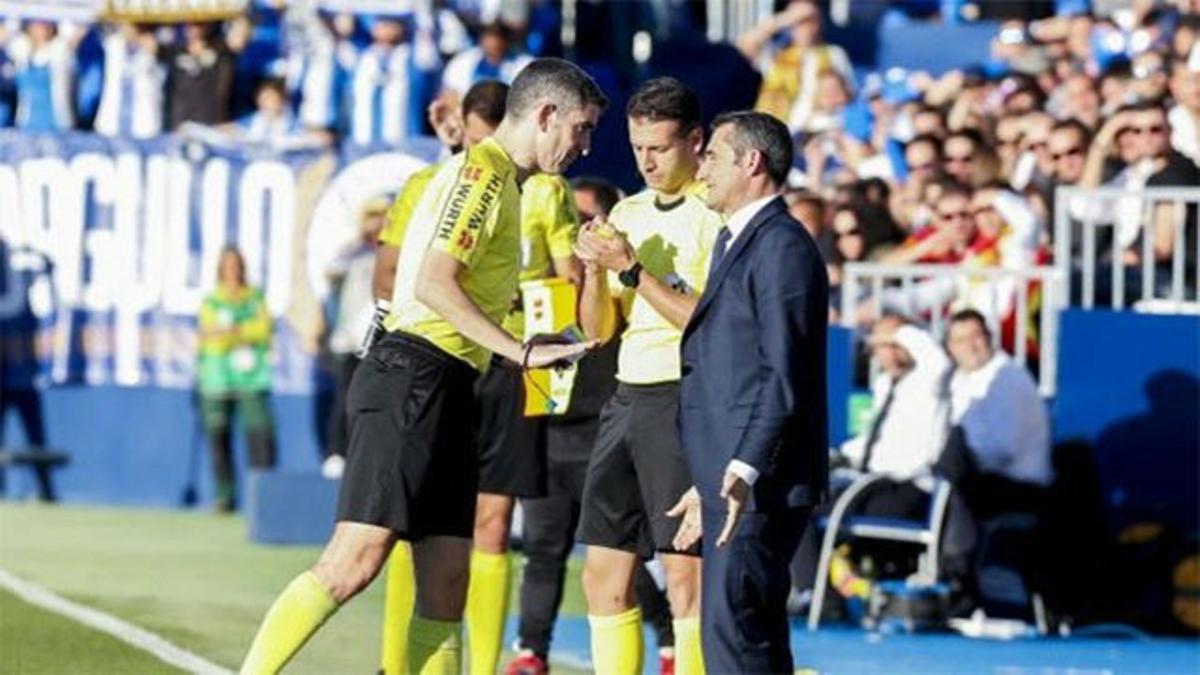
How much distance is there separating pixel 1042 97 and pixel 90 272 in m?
6.43

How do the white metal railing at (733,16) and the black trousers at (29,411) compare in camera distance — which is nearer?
the black trousers at (29,411)

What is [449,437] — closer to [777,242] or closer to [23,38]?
[777,242]

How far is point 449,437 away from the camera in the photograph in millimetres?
10883

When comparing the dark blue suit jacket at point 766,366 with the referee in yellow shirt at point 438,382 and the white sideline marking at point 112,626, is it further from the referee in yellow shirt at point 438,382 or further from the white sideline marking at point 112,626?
the white sideline marking at point 112,626

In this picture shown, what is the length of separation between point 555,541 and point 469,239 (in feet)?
11.8

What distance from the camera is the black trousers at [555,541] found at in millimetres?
13898

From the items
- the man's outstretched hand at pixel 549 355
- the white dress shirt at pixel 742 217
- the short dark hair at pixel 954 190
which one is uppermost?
the white dress shirt at pixel 742 217

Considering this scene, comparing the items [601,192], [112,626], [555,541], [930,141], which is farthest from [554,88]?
[930,141]

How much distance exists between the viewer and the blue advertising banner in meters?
23.3

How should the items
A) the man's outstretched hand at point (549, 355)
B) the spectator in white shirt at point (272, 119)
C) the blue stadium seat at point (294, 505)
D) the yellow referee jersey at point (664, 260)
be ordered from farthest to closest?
1. the spectator in white shirt at point (272, 119)
2. the blue stadium seat at point (294, 505)
3. the yellow referee jersey at point (664, 260)
4. the man's outstretched hand at point (549, 355)

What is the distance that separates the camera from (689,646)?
38.0 ft

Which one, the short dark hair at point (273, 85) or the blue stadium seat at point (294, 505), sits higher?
the short dark hair at point (273, 85)

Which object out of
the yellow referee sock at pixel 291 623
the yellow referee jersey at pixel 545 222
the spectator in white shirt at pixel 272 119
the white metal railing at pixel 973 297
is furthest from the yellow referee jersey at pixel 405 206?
the spectator in white shirt at pixel 272 119

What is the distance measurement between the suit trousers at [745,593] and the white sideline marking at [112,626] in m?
4.01
